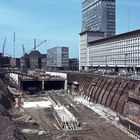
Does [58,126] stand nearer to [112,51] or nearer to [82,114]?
[82,114]

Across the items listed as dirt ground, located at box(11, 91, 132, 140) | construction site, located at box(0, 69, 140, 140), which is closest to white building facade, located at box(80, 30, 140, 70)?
construction site, located at box(0, 69, 140, 140)

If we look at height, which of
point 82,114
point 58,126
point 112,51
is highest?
point 112,51

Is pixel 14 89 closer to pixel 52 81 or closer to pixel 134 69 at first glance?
pixel 52 81

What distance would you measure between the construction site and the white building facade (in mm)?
26131

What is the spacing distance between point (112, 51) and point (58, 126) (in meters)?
93.2

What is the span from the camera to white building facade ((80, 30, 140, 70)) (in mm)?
117750

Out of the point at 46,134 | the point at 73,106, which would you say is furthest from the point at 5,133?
the point at 73,106

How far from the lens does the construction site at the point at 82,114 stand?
154 feet

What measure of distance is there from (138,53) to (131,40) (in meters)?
8.62

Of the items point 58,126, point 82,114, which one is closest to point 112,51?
point 82,114

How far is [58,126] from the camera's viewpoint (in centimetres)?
5269

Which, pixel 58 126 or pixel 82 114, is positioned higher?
pixel 82 114

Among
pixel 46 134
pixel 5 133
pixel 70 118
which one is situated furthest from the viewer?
pixel 70 118

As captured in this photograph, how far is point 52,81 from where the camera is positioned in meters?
113
